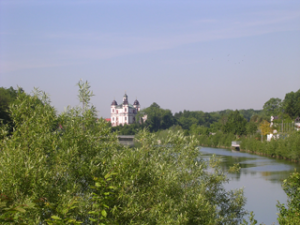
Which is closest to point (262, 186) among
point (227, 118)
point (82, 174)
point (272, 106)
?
point (82, 174)

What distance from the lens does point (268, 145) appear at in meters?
36.8

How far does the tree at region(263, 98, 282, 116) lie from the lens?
71.2m

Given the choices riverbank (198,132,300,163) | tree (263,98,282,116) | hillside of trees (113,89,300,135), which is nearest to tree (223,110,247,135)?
hillside of trees (113,89,300,135)

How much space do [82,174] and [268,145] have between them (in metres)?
35.3

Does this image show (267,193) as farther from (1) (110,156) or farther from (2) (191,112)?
(2) (191,112)

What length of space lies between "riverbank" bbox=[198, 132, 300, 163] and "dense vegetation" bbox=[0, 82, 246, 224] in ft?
89.2

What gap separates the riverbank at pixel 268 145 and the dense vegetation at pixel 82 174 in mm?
27182

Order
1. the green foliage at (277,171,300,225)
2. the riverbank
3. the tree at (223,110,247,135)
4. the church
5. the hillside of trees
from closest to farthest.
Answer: the green foliage at (277,171,300,225), the riverbank, the hillside of trees, the tree at (223,110,247,135), the church

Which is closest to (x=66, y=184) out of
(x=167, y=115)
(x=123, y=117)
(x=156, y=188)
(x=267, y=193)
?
(x=156, y=188)

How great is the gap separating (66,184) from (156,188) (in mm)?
1327

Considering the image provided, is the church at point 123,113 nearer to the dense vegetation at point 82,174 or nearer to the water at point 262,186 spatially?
the water at point 262,186

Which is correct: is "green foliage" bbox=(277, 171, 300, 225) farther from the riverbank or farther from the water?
the riverbank

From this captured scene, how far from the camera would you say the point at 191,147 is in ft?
23.0

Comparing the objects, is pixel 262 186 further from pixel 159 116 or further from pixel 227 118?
pixel 159 116
